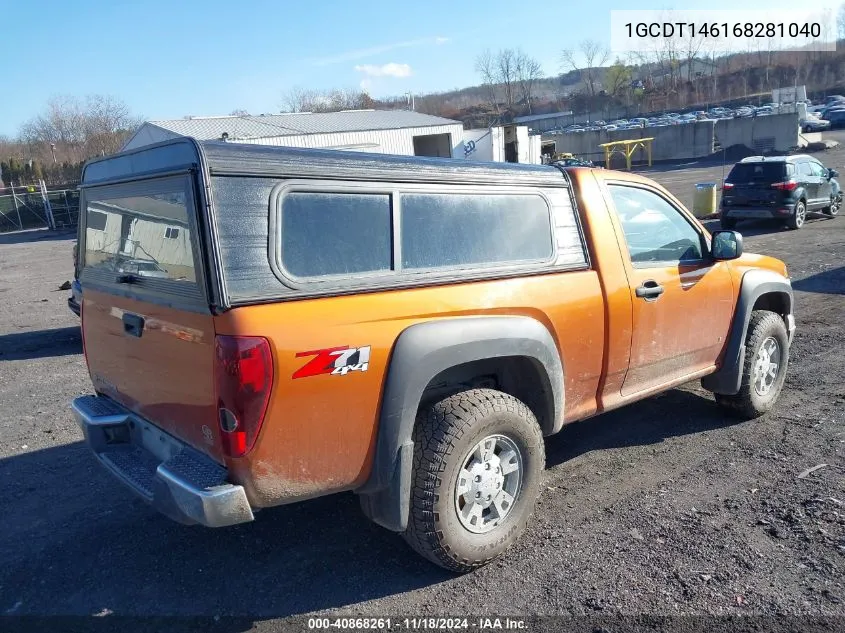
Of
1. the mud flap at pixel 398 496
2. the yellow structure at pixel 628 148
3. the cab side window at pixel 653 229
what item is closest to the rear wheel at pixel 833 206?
the cab side window at pixel 653 229

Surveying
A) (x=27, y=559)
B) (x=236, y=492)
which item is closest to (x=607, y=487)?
(x=236, y=492)

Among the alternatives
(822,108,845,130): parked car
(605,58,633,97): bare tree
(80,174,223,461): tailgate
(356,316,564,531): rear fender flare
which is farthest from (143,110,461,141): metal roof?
(605,58,633,97): bare tree

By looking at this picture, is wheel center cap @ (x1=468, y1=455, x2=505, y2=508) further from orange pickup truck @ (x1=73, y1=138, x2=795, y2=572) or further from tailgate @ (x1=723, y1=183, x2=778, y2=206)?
tailgate @ (x1=723, y1=183, x2=778, y2=206)

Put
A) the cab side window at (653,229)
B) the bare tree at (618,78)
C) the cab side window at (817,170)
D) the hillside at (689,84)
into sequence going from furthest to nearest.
→ the bare tree at (618,78), the hillside at (689,84), the cab side window at (817,170), the cab side window at (653,229)

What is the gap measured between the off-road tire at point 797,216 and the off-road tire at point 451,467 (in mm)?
15219

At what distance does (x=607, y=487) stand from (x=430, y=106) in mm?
128340

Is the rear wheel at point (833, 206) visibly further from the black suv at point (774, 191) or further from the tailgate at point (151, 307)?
the tailgate at point (151, 307)

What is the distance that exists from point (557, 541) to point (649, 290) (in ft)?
5.45

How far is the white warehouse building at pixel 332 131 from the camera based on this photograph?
29922 mm

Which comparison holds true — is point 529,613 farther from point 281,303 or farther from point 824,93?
point 824,93

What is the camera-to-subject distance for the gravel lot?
3.23m

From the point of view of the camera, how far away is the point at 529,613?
3111mm

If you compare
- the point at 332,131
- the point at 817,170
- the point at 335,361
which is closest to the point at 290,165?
the point at 335,361

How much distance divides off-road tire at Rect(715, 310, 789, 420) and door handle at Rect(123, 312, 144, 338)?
4.15 metres
